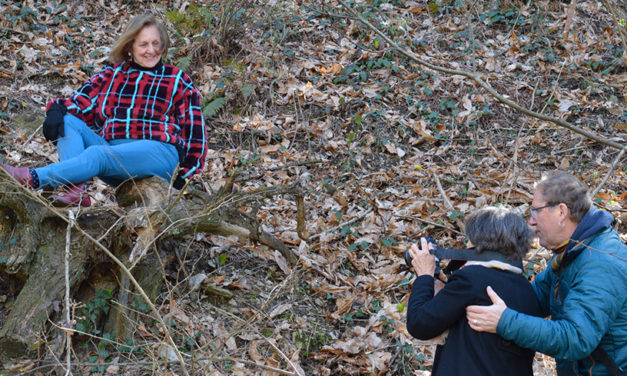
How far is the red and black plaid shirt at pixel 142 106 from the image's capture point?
4.66m

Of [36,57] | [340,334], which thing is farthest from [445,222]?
[36,57]

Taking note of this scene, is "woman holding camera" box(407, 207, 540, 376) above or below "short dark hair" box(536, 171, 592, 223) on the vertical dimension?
below

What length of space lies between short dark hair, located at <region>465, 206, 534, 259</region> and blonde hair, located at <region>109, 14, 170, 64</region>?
3.03 metres

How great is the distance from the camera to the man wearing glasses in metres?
2.75

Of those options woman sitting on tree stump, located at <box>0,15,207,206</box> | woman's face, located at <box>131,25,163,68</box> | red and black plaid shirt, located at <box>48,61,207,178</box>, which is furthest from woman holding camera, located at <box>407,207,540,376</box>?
woman's face, located at <box>131,25,163,68</box>

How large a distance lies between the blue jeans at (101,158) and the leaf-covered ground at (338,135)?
87 cm

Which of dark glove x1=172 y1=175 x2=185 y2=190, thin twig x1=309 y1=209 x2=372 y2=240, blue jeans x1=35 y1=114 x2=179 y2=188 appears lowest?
thin twig x1=309 y1=209 x2=372 y2=240

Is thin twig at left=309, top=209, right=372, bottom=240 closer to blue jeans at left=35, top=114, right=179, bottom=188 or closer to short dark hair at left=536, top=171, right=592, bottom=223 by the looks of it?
blue jeans at left=35, top=114, right=179, bottom=188

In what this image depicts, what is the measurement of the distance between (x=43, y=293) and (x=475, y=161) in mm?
4995

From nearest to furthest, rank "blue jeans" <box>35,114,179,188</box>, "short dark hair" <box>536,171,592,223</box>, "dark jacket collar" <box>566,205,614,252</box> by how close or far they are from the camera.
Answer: "dark jacket collar" <box>566,205,614,252</box> → "short dark hair" <box>536,171,592,223</box> → "blue jeans" <box>35,114,179,188</box>

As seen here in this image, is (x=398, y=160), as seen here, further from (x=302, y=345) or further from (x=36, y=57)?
(x=36, y=57)

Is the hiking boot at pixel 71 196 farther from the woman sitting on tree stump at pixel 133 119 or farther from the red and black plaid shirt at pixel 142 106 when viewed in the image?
the red and black plaid shirt at pixel 142 106

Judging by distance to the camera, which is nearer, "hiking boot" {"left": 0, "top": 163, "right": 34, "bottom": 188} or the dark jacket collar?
the dark jacket collar

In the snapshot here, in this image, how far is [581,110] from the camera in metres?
7.77
